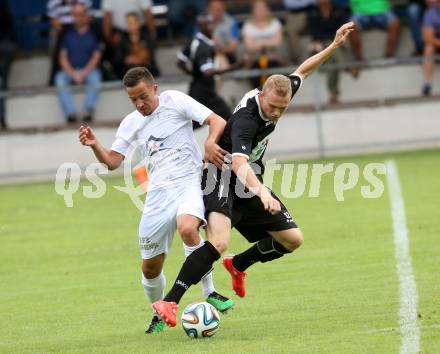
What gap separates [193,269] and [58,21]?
15198 mm

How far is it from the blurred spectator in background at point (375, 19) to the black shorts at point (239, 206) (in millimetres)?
13873

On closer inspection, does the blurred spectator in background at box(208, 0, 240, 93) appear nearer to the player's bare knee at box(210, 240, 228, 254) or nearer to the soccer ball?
the player's bare knee at box(210, 240, 228, 254)

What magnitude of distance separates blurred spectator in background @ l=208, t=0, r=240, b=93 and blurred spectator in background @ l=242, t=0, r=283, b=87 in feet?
0.92

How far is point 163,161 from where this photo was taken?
9.03 metres

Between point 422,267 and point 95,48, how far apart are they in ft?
40.3

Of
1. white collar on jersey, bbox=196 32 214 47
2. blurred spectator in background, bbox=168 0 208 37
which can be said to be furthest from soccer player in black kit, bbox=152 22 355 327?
blurred spectator in background, bbox=168 0 208 37

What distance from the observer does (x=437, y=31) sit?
72.5ft

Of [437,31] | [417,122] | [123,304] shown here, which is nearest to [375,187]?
[417,122]

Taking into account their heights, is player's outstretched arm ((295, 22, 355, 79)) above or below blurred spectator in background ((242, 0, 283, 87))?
above

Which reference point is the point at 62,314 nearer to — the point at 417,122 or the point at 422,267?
the point at 422,267

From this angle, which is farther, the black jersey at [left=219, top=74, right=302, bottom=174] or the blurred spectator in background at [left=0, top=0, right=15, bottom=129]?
the blurred spectator in background at [left=0, top=0, right=15, bottom=129]

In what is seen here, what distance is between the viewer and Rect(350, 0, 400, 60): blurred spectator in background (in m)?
23.0

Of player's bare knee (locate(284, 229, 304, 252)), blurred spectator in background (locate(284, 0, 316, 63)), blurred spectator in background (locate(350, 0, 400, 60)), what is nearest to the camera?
player's bare knee (locate(284, 229, 304, 252))

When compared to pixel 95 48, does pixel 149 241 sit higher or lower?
higher
